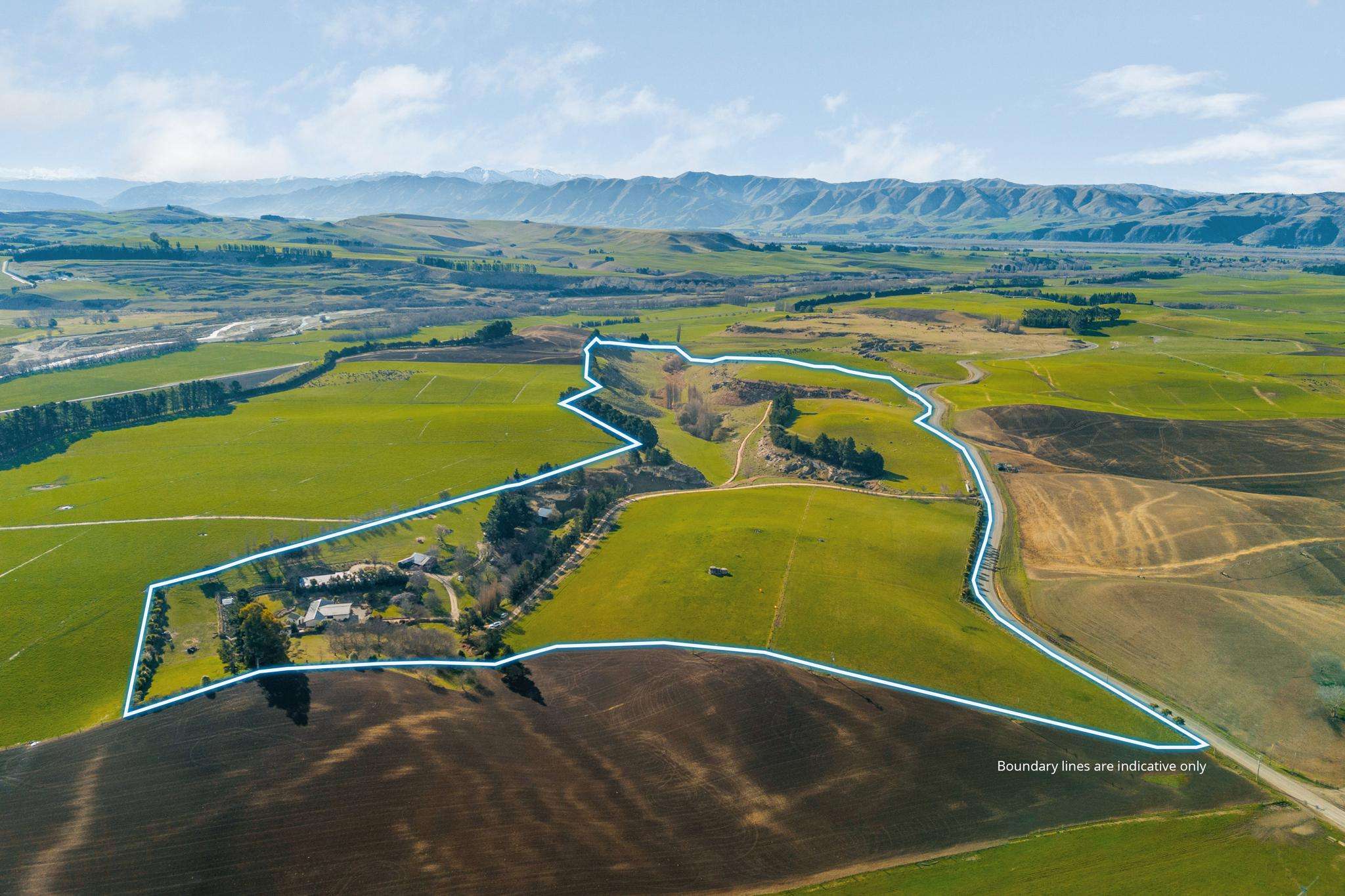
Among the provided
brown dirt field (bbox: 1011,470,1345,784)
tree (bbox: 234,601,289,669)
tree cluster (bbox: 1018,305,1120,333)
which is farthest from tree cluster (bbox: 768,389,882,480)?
tree cluster (bbox: 1018,305,1120,333)

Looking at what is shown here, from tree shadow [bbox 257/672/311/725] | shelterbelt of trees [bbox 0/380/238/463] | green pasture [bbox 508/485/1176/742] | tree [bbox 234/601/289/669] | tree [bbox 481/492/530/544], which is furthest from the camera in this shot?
shelterbelt of trees [bbox 0/380/238/463]

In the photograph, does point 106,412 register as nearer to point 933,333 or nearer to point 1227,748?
point 1227,748

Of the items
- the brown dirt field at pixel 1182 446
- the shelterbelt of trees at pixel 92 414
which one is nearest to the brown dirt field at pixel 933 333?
the brown dirt field at pixel 1182 446

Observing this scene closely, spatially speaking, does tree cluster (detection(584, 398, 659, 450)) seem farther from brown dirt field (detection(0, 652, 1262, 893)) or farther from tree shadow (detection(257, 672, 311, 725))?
tree shadow (detection(257, 672, 311, 725))

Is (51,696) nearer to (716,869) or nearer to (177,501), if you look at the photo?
(177,501)

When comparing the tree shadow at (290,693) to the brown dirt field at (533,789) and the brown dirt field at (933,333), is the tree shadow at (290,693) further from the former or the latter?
the brown dirt field at (933,333)
